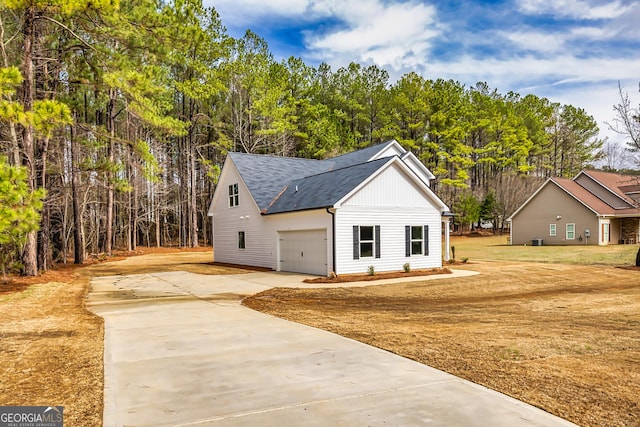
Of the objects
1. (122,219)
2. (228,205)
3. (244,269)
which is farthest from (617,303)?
(122,219)

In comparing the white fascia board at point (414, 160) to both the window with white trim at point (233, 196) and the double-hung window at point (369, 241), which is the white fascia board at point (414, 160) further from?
the window with white trim at point (233, 196)

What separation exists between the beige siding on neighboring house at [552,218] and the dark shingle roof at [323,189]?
2483 cm

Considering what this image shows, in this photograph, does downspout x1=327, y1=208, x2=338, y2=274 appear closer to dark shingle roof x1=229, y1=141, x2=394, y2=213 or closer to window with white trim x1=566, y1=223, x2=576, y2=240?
dark shingle roof x1=229, y1=141, x2=394, y2=213

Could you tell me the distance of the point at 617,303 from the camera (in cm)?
1162

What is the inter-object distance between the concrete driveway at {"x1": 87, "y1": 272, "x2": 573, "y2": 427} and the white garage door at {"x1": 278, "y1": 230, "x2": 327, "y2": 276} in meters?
9.62

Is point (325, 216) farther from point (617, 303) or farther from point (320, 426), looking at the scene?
point (320, 426)

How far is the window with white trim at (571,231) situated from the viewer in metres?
36.9

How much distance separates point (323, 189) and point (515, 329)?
12.6m

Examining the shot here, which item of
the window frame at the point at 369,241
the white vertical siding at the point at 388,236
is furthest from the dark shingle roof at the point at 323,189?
the window frame at the point at 369,241

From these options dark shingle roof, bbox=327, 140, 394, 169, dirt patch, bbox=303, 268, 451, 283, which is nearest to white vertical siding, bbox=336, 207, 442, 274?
dirt patch, bbox=303, 268, 451, 283

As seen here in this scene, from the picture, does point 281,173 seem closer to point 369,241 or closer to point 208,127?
point 369,241

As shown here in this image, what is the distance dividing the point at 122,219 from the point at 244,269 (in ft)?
82.9

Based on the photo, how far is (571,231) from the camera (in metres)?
37.2

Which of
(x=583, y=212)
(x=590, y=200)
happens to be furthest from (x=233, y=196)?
(x=590, y=200)
